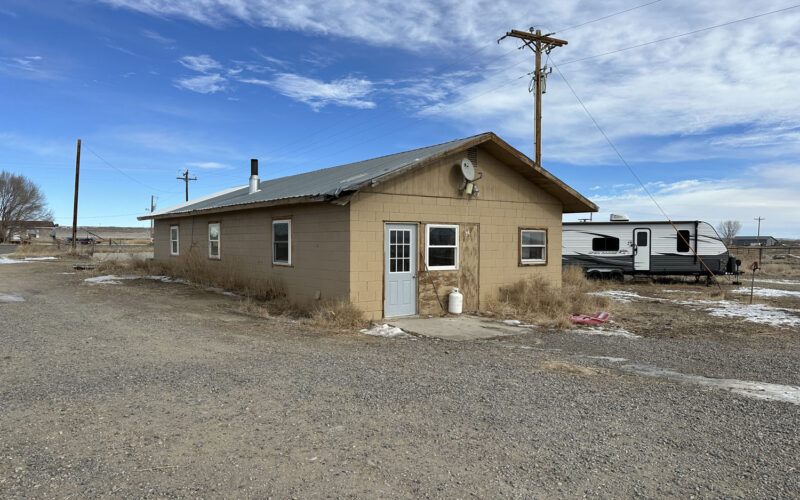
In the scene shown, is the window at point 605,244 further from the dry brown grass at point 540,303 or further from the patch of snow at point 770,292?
the dry brown grass at point 540,303

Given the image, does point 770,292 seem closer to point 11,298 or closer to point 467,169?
point 467,169

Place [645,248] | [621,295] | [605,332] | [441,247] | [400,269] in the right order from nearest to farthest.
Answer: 1. [605,332]
2. [400,269]
3. [441,247]
4. [621,295]
5. [645,248]

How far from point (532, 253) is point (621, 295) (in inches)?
194

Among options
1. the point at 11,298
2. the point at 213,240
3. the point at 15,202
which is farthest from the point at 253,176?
the point at 15,202

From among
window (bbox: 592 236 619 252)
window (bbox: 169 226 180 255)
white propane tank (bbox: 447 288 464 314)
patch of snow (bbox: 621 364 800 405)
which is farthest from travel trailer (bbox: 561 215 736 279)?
window (bbox: 169 226 180 255)

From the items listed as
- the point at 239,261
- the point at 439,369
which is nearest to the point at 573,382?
the point at 439,369

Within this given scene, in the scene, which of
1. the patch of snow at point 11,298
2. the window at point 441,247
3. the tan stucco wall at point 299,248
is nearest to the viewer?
the tan stucco wall at point 299,248

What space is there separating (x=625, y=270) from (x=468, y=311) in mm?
11870

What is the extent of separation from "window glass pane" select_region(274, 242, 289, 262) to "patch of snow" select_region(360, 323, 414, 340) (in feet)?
12.1

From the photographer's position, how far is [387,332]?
9.73 meters

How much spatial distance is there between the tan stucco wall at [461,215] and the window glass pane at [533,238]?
0.63 ft

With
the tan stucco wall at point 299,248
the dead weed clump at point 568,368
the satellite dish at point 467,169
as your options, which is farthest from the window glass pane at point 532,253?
the dead weed clump at point 568,368

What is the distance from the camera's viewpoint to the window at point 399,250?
11250 millimetres

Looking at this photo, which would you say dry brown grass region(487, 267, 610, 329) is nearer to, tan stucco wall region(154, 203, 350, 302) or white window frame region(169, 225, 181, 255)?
tan stucco wall region(154, 203, 350, 302)
